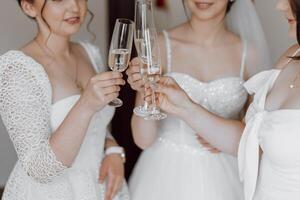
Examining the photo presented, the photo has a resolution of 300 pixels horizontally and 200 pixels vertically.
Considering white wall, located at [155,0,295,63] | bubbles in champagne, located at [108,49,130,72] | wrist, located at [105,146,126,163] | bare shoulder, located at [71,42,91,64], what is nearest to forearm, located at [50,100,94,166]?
bubbles in champagne, located at [108,49,130,72]

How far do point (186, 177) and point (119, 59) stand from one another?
63 cm

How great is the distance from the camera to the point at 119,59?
151cm

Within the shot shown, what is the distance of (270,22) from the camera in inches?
101

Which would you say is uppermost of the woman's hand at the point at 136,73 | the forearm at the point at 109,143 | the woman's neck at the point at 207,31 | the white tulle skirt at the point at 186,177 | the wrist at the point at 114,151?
the woman's neck at the point at 207,31

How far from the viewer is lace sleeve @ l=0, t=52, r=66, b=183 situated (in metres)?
1.59

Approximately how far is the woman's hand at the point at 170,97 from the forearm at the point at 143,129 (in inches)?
7.3

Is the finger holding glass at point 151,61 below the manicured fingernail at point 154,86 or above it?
above

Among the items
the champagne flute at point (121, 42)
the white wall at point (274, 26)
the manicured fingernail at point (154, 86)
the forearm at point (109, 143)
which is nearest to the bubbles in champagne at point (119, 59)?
the champagne flute at point (121, 42)

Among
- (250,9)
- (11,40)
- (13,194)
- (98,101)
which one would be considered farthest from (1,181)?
(250,9)

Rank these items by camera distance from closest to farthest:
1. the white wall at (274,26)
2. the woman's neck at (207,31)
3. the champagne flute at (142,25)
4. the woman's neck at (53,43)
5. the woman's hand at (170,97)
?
1. the champagne flute at (142,25)
2. the woman's hand at (170,97)
3. the woman's neck at (53,43)
4. the woman's neck at (207,31)
5. the white wall at (274,26)

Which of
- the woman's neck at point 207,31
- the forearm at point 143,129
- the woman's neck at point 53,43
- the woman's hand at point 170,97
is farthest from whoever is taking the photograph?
the woman's neck at point 207,31

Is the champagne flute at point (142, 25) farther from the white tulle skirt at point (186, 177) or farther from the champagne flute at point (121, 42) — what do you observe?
the white tulle skirt at point (186, 177)

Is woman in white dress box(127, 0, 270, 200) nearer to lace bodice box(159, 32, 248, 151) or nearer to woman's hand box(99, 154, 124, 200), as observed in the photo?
lace bodice box(159, 32, 248, 151)

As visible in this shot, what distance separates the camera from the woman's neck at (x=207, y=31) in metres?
1.98
